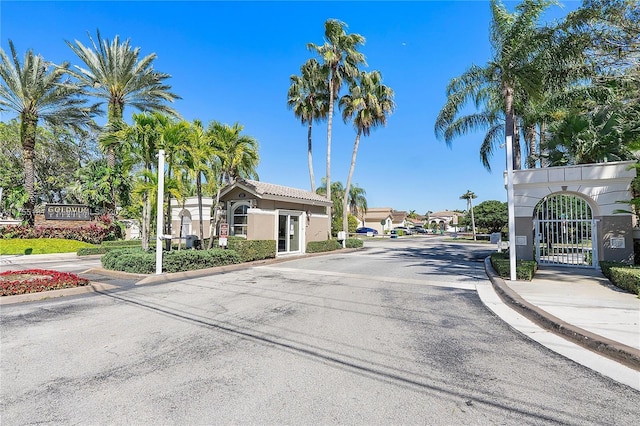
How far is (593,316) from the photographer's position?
5.57 meters

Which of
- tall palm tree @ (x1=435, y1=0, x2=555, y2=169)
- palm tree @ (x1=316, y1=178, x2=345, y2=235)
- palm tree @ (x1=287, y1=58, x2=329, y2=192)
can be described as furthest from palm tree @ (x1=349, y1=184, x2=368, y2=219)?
tall palm tree @ (x1=435, y1=0, x2=555, y2=169)

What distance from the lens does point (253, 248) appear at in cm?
1498

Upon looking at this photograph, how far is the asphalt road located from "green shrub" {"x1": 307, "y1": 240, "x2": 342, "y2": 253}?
1312cm

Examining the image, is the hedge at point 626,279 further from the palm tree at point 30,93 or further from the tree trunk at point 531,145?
the palm tree at point 30,93

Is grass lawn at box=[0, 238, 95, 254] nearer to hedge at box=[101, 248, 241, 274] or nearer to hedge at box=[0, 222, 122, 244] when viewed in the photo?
hedge at box=[0, 222, 122, 244]

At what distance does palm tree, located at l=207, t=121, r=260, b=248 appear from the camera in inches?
576

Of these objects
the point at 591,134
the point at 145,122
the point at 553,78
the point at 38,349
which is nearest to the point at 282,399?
the point at 38,349

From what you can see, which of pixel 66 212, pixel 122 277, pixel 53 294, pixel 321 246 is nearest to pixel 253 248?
pixel 122 277

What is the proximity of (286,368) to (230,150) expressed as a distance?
42.7 feet

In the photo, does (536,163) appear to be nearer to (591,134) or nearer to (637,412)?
(591,134)

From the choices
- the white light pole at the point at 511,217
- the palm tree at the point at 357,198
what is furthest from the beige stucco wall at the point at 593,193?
the palm tree at the point at 357,198

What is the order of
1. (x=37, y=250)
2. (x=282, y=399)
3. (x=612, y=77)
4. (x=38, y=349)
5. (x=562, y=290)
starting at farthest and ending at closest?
(x=37, y=250) < (x=612, y=77) < (x=562, y=290) < (x=38, y=349) < (x=282, y=399)

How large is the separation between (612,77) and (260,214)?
14.7 m

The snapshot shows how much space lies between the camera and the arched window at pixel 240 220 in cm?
1758
